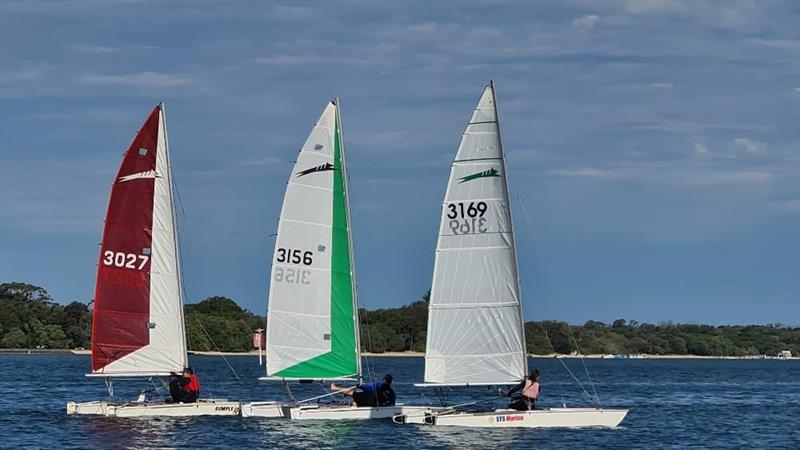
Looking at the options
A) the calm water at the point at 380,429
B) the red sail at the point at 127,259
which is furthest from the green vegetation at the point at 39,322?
the red sail at the point at 127,259

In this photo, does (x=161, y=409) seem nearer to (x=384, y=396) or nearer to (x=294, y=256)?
(x=294, y=256)

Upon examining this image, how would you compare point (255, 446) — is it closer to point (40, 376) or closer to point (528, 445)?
point (528, 445)

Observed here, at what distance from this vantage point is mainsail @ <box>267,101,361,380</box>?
151ft

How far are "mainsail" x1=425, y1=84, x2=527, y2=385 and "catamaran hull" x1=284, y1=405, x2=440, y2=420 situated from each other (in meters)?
1.55

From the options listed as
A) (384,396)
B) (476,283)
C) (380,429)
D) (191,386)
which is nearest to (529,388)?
(476,283)

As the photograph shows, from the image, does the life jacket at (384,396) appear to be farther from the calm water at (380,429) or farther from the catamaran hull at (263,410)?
the catamaran hull at (263,410)

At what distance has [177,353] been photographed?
4812 cm

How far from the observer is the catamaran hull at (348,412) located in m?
44.6

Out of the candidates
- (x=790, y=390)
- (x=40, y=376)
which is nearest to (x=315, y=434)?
(x=40, y=376)

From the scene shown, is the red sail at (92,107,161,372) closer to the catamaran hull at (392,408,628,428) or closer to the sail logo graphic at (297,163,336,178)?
the sail logo graphic at (297,163,336,178)

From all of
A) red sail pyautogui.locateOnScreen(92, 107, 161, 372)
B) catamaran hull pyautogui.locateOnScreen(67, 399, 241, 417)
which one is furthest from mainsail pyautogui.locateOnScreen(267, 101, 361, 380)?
red sail pyautogui.locateOnScreen(92, 107, 161, 372)

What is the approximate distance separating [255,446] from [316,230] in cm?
826

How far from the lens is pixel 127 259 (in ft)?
155

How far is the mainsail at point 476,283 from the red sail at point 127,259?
33.4ft
